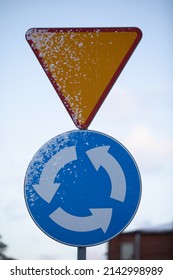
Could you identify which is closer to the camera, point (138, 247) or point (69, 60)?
point (69, 60)

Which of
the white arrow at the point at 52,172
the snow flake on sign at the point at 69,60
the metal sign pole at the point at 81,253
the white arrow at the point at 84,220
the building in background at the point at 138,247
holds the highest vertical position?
the snow flake on sign at the point at 69,60

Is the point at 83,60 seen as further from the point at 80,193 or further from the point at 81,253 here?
the point at 81,253

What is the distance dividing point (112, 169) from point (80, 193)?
10 centimetres

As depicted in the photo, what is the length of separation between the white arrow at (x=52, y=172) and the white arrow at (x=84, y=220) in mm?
48

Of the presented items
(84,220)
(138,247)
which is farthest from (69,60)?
(138,247)

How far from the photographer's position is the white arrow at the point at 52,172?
120 cm

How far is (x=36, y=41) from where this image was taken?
1336mm

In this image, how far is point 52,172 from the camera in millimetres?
1209

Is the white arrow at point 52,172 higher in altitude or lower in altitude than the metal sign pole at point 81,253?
higher

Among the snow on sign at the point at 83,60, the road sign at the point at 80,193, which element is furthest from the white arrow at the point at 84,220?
the snow on sign at the point at 83,60

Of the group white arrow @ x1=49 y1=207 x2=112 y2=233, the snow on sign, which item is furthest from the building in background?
the snow on sign

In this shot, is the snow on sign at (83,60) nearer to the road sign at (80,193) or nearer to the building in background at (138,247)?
the road sign at (80,193)
